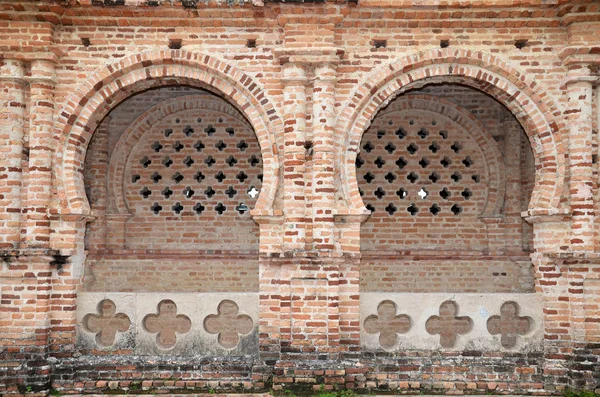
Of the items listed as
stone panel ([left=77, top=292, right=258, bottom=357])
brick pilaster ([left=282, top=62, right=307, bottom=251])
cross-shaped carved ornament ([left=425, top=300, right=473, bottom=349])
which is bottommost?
cross-shaped carved ornament ([left=425, top=300, right=473, bottom=349])

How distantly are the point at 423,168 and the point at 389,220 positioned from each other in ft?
4.35

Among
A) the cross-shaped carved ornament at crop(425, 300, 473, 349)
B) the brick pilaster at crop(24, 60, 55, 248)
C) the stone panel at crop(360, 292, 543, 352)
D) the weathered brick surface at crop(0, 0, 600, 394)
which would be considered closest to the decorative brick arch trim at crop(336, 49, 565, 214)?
the weathered brick surface at crop(0, 0, 600, 394)

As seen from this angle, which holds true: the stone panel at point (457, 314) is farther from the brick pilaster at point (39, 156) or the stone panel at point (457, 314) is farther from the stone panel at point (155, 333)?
the brick pilaster at point (39, 156)

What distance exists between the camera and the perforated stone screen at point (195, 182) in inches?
416

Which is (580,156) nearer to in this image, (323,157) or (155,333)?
(323,157)

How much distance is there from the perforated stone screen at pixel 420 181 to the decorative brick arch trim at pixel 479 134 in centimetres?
9

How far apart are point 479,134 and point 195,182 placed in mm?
5975

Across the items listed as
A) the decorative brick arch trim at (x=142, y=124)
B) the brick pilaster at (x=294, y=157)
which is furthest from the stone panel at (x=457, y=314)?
the decorative brick arch trim at (x=142, y=124)

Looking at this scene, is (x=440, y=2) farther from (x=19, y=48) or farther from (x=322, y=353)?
(x=19, y=48)

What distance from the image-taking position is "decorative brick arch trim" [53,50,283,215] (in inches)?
293

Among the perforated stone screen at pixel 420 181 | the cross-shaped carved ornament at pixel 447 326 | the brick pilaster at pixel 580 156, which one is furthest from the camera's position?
the perforated stone screen at pixel 420 181

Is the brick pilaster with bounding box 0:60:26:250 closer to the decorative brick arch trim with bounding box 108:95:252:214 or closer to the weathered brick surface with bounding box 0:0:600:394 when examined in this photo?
the weathered brick surface with bounding box 0:0:600:394

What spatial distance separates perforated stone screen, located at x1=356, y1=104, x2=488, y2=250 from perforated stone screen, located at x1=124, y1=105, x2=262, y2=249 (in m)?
2.46

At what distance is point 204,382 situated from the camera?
7324 mm
